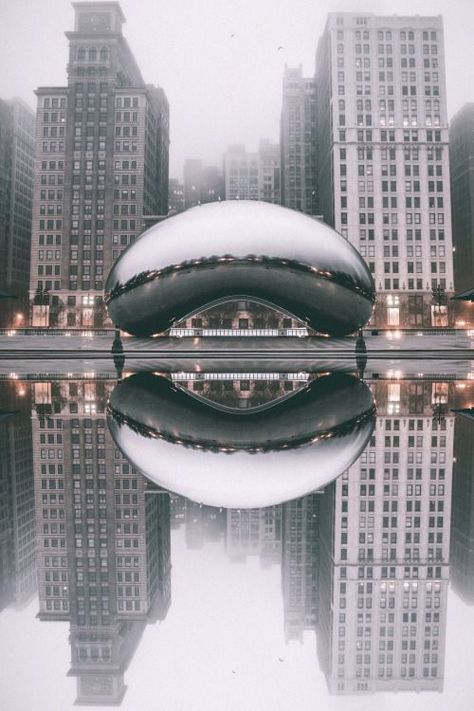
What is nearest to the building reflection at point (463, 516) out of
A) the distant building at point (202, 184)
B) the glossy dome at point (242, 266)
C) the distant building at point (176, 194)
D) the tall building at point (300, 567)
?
the tall building at point (300, 567)

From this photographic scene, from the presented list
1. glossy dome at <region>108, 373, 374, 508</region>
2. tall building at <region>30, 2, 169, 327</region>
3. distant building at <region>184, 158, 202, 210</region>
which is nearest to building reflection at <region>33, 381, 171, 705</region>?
glossy dome at <region>108, 373, 374, 508</region>

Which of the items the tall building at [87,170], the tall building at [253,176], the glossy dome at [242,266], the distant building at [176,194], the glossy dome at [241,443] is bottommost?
the glossy dome at [241,443]

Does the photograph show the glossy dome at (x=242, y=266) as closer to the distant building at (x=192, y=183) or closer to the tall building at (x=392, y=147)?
the tall building at (x=392, y=147)

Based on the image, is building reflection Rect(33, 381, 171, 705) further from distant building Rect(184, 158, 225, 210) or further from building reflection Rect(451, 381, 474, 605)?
distant building Rect(184, 158, 225, 210)

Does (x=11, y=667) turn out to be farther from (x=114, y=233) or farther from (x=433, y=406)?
(x=114, y=233)

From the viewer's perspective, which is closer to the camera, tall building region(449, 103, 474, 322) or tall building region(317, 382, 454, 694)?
tall building region(317, 382, 454, 694)

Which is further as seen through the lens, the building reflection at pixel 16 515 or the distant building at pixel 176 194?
the distant building at pixel 176 194

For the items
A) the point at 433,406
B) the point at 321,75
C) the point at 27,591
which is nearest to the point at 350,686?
the point at 27,591
